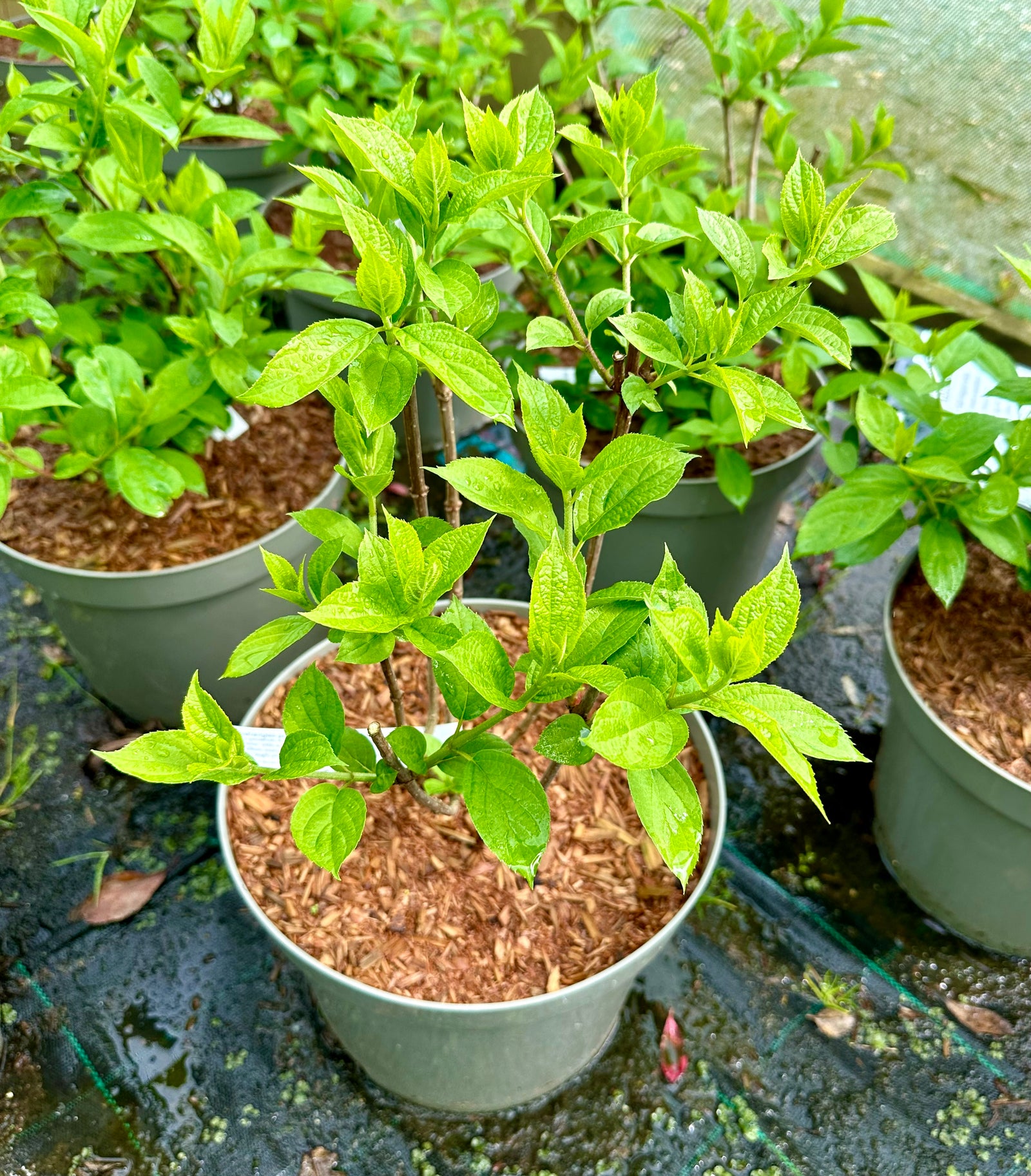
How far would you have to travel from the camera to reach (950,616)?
164cm

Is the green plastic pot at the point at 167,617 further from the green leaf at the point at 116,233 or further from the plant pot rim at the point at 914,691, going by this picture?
the plant pot rim at the point at 914,691

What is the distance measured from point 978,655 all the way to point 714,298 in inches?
30.0

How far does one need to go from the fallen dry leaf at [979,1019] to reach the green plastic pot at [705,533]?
0.89 m

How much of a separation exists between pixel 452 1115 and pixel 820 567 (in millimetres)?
1516

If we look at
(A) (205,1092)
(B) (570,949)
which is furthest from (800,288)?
(A) (205,1092)

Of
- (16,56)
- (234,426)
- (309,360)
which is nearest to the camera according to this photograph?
(309,360)

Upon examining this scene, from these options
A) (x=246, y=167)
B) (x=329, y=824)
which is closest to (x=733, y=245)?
(x=329, y=824)

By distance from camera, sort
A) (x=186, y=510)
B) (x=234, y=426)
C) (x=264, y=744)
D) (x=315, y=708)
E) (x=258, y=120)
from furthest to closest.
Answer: (x=258, y=120), (x=186, y=510), (x=234, y=426), (x=264, y=744), (x=315, y=708)

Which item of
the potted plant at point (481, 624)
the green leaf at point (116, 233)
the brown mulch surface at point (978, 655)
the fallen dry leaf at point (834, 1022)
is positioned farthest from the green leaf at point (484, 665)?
the fallen dry leaf at point (834, 1022)

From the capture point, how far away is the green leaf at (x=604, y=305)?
937mm

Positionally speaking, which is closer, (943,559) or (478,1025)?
(478,1025)

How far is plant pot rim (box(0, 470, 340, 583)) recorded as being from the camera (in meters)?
1.54

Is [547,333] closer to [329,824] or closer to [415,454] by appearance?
[415,454]

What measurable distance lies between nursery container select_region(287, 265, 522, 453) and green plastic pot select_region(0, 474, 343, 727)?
0.65m
